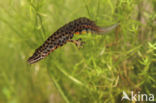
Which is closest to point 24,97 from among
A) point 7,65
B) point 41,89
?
point 41,89

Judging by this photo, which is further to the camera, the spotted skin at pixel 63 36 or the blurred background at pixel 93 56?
the blurred background at pixel 93 56

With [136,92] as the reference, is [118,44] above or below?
above

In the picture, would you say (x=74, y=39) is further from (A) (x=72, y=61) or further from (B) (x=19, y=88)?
(B) (x=19, y=88)

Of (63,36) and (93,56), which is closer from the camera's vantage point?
(63,36)

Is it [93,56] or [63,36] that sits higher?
[63,36]
